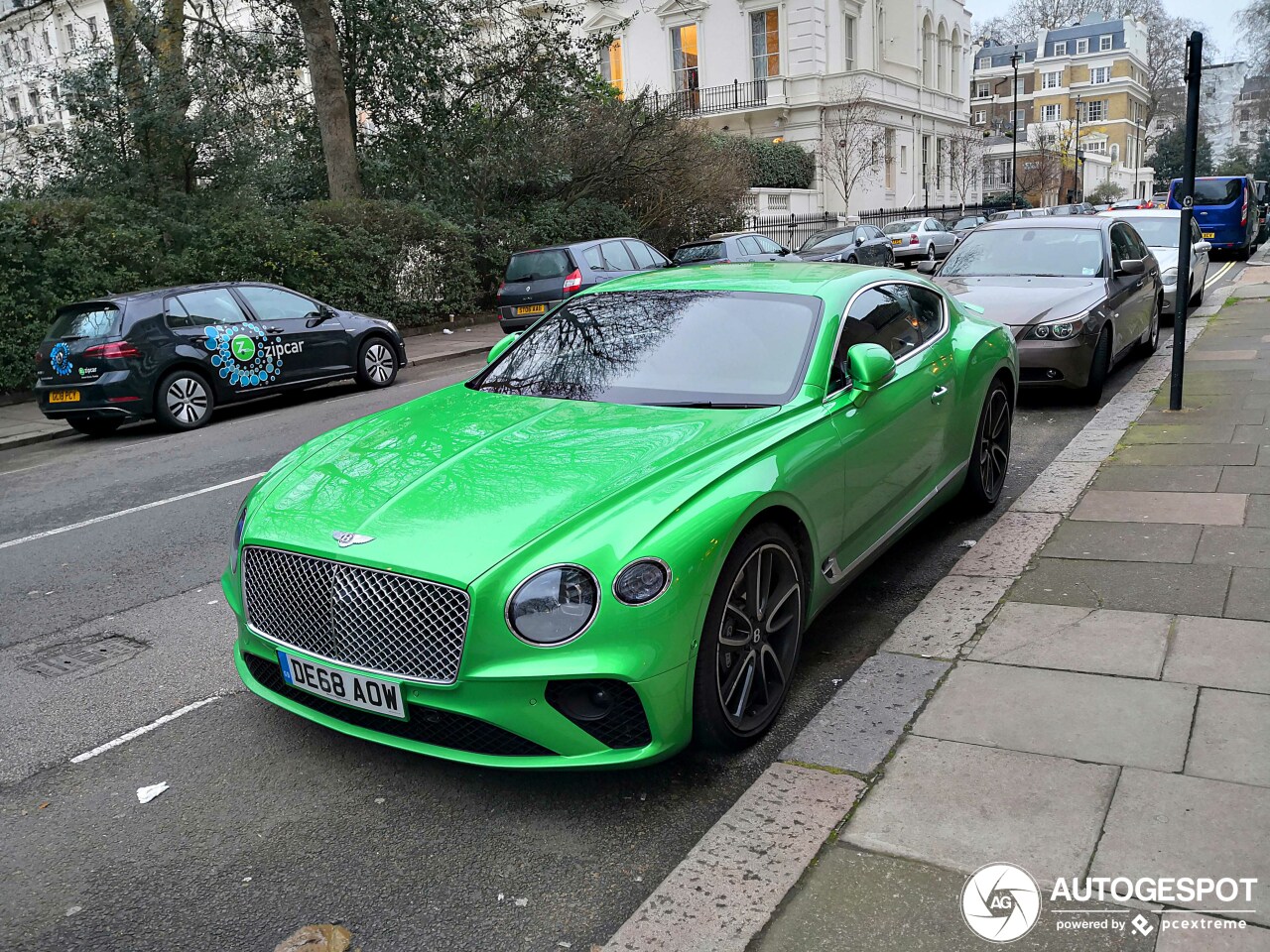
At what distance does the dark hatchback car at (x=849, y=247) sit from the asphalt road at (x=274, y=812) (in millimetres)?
20580

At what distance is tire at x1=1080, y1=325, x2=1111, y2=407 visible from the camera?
9.02m

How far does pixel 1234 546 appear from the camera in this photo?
5133mm

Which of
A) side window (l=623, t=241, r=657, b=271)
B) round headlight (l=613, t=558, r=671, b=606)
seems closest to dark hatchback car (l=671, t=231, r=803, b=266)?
side window (l=623, t=241, r=657, b=271)

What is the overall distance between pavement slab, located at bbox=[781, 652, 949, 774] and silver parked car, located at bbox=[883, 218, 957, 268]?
96.3 ft

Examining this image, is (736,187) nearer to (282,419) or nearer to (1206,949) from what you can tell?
(282,419)

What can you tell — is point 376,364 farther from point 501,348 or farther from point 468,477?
point 468,477

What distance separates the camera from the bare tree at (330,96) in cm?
1916

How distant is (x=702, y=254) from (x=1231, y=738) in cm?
1847

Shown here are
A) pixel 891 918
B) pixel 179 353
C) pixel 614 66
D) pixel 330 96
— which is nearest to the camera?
pixel 891 918

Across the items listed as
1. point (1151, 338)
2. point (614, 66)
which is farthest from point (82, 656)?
point (614, 66)

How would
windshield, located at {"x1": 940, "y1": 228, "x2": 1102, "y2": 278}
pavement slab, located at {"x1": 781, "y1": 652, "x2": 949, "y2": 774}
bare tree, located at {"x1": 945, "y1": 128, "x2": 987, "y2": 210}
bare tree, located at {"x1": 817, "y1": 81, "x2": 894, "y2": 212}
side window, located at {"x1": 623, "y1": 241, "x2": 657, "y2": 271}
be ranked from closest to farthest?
pavement slab, located at {"x1": 781, "y1": 652, "x2": 949, "y2": 774}, windshield, located at {"x1": 940, "y1": 228, "x2": 1102, "y2": 278}, side window, located at {"x1": 623, "y1": 241, "x2": 657, "y2": 271}, bare tree, located at {"x1": 817, "y1": 81, "x2": 894, "y2": 212}, bare tree, located at {"x1": 945, "y1": 128, "x2": 987, "y2": 210}

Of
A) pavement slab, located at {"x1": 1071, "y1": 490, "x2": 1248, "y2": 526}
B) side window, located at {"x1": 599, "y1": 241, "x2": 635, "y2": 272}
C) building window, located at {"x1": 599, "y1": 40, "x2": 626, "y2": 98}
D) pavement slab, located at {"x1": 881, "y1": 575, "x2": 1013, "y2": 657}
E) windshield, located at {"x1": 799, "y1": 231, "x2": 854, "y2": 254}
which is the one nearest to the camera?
pavement slab, located at {"x1": 881, "y1": 575, "x2": 1013, "y2": 657}

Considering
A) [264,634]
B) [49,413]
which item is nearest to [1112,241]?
[264,634]

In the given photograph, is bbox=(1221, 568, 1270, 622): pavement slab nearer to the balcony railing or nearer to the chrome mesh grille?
the chrome mesh grille
